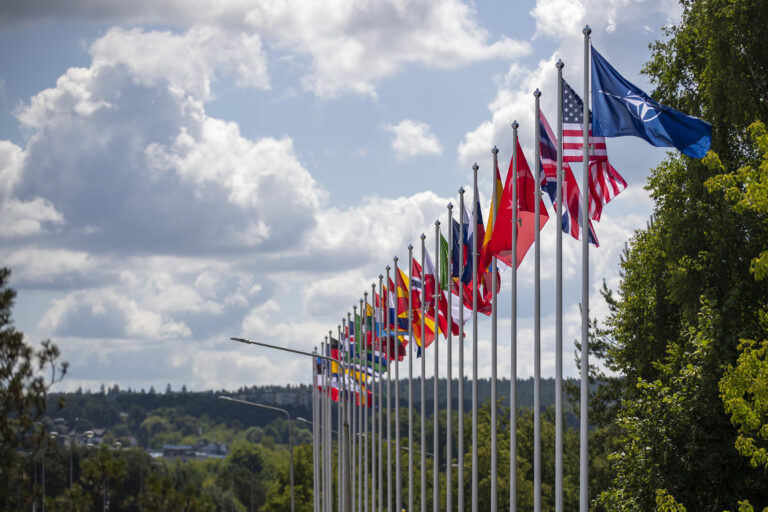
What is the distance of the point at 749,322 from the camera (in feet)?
102

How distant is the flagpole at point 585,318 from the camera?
71.9 feet

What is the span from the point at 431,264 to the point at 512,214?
33.9 ft

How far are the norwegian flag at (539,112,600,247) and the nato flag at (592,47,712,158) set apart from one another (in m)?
1.82

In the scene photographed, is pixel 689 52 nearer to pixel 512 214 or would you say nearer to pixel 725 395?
pixel 512 214

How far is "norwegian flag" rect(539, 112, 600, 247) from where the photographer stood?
25000 mm

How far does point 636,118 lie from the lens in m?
22.2

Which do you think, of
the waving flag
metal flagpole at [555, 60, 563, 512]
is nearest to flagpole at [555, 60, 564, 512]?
metal flagpole at [555, 60, 563, 512]

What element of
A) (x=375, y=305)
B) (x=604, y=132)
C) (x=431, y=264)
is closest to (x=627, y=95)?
(x=604, y=132)

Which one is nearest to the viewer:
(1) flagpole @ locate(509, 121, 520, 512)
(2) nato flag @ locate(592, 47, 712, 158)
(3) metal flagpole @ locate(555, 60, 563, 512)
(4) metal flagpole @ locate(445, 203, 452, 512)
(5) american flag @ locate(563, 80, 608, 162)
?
(2) nato flag @ locate(592, 47, 712, 158)

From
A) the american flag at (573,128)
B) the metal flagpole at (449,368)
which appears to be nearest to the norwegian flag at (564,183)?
the american flag at (573,128)

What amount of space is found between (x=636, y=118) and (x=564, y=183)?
10.4 feet

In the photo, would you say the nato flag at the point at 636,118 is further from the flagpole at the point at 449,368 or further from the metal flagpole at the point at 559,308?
the flagpole at the point at 449,368

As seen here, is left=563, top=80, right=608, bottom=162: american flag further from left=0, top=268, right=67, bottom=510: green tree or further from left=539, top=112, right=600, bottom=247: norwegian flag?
left=0, top=268, right=67, bottom=510: green tree

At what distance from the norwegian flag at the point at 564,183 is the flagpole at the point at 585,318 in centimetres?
144
